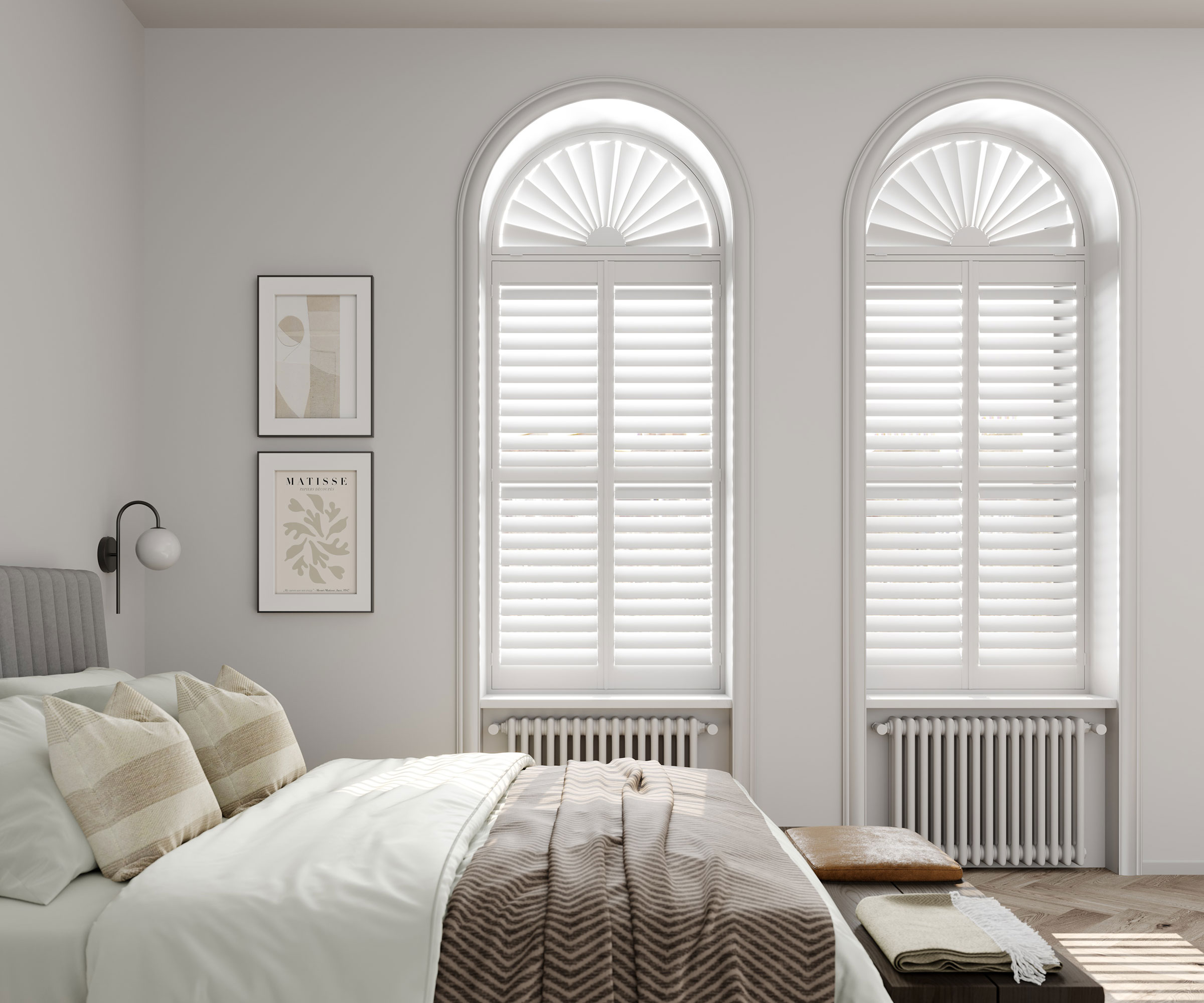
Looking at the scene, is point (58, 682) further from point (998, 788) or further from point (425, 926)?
point (998, 788)

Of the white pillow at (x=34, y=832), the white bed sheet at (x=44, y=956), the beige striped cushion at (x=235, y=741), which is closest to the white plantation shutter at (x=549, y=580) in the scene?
the beige striped cushion at (x=235, y=741)

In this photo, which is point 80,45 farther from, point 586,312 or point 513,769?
point 513,769

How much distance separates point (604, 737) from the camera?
3434 millimetres

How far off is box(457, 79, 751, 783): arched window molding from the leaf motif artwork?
0.43 metres

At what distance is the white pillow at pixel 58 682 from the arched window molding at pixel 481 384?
125cm

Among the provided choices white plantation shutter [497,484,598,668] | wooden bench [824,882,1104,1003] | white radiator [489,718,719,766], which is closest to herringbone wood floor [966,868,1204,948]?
white radiator [489,718,719,766]

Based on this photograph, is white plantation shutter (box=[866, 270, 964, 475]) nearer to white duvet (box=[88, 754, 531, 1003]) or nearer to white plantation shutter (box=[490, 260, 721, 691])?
white plantation shutter (box=[490, 260, 721, 691])

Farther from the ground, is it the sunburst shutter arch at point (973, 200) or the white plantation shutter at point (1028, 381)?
the sunburst shutter arch at point (973, 200)

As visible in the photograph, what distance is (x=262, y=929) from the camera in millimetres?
1599

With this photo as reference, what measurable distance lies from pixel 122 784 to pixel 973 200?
3700mm

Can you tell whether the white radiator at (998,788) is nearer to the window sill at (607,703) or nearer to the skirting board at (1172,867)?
the skirting board at (1172,867)

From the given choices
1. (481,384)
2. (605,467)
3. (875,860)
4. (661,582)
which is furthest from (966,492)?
(481,384)

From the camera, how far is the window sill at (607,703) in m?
3.41

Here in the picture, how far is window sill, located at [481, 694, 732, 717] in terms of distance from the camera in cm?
341
